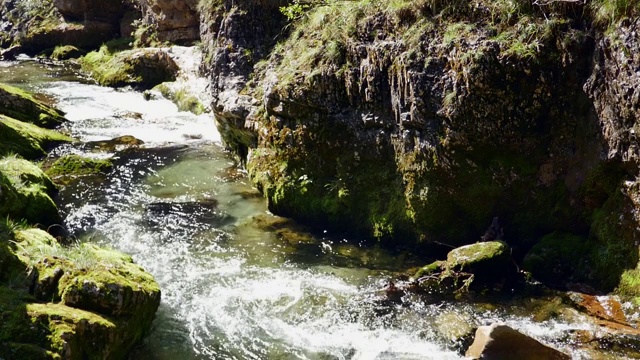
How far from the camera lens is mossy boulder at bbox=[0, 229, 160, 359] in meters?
5.78

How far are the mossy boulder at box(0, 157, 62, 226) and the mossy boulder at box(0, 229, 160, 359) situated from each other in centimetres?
254

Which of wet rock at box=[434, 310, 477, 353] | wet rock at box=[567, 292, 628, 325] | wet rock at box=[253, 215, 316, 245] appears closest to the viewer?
wet rock at box=[434, 310, 477, 353]

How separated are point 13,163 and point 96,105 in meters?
8.99

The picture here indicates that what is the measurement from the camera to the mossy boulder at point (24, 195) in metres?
9.64

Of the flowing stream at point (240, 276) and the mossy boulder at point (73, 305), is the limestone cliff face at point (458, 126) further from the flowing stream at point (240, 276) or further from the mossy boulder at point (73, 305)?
the mossy boulder at point (73, 305)

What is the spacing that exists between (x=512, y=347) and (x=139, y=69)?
19.5 meters

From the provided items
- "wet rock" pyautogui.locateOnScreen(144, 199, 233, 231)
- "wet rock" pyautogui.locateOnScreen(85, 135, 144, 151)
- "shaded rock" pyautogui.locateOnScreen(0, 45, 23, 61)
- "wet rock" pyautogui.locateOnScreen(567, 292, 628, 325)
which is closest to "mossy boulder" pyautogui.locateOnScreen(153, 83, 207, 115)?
"wet rock" pyautogui.locateOnScreen(85, 135, 144, 151)

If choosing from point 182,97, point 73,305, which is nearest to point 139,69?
point 182,97

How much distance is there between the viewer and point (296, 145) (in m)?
11.0

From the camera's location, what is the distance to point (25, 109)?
16469mm

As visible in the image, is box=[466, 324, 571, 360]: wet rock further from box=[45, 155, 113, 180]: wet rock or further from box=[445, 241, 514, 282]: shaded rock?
box=[45, 155, 113, 180]: wet rock

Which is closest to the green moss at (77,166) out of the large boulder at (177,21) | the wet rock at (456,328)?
the wet rock at (456,328)

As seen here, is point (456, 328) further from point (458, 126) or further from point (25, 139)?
point (25, 139)

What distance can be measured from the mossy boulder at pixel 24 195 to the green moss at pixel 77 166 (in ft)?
5.55
